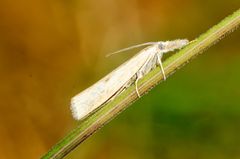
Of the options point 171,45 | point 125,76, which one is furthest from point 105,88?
point 171,45

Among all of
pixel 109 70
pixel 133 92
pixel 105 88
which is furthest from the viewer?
pixel 109 70

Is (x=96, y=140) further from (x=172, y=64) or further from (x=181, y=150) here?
(x=172, y=64)

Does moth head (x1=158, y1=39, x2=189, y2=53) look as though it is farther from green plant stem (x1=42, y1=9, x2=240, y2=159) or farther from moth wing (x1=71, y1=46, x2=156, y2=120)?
green plant stem (x1=42, y1=9, x2=240, y2=159)

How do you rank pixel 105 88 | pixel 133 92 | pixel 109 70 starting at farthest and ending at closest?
1. pixel 109 70
2. pixel 105 88
3. pixel 133 92

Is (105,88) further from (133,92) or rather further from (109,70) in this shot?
(109,70)

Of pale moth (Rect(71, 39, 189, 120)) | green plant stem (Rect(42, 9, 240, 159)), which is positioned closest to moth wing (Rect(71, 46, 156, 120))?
pale moth (Rect(71, 39, 189, 120))

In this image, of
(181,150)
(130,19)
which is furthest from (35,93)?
(181,150)
